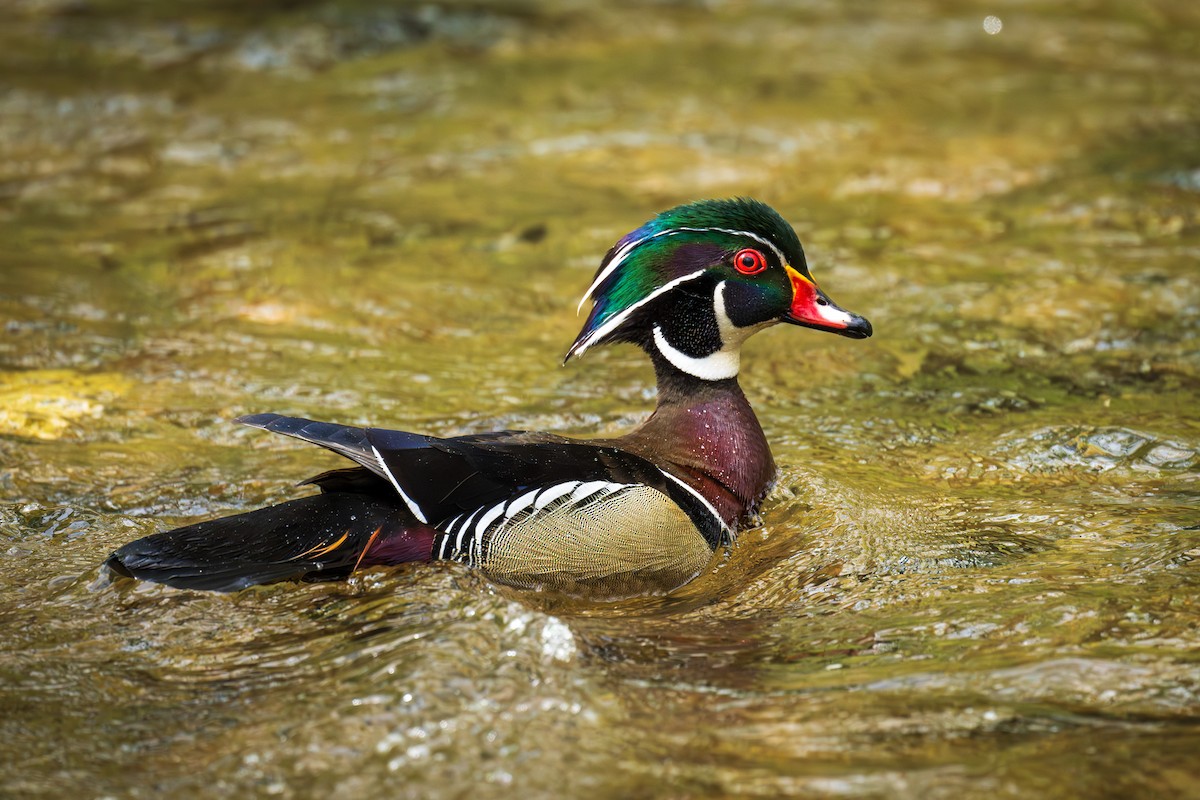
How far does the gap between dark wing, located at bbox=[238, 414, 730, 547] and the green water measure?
0.28 metres

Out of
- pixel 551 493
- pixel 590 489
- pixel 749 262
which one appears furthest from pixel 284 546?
pixel 749 262

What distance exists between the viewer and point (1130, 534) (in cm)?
506

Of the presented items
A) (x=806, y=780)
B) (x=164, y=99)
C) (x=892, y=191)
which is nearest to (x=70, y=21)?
(x=164, y=99)

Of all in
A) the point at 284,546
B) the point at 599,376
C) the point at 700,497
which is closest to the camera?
the point at 284,546

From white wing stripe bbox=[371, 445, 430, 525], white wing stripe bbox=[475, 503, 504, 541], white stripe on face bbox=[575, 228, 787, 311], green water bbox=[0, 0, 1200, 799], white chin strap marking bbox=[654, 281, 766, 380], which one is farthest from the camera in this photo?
white chin strap marking bbox=[654, 281, 766, 380]

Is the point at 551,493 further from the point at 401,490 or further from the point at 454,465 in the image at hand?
the point at 401,490

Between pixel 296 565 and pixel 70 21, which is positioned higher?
pixel 70 21

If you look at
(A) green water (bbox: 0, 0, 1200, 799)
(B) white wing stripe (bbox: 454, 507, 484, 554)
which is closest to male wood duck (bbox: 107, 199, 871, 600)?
(B) white wing stripe (bbox: 454, 507, 484, 554)

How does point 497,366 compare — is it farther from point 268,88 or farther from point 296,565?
point 268,88

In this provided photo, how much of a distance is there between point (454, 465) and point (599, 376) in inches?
95.6

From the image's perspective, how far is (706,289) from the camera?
18.1 ft

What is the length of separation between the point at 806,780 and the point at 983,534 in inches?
76.9

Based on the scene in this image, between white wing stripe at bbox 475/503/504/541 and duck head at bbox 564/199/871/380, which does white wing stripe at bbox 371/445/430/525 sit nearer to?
white wing stripe at bbox 475/503/504/541

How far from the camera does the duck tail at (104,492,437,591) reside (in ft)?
15.1
